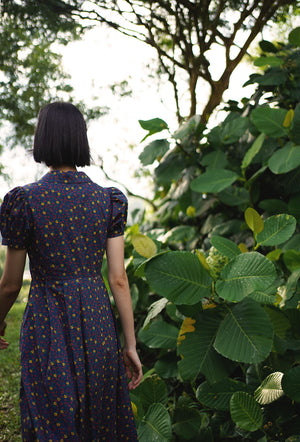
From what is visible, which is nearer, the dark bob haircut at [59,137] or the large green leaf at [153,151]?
the dark bob haircut at [59,137]

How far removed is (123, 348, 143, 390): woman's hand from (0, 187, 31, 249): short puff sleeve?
376 millimetres

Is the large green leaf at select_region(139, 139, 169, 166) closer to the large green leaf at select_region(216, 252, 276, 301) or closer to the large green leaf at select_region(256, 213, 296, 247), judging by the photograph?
the large green leaf at select_region(256, 213, 296, 247)

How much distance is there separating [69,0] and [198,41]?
31.8 inches

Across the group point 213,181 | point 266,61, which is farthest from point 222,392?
point 266,61

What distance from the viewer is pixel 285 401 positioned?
3.77ft

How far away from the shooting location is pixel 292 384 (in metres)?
1.03

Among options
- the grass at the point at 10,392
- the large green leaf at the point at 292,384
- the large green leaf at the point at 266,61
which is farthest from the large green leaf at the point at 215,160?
the grass at the point at 10,392

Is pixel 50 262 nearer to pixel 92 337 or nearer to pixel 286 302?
pixel 92 337

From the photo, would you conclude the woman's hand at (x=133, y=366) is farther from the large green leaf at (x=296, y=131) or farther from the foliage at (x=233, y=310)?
the large green leaf at (x=296, y=131)

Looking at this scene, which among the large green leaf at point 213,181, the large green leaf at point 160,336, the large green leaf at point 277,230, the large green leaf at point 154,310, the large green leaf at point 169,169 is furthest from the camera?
the large green leaf at point 169,169

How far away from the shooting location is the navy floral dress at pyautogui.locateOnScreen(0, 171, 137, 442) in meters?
0.99

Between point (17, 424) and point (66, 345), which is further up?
point (66, 345)

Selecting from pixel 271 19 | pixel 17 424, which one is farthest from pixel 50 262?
pixel 271 19

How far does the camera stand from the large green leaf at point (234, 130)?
73.7 inches
